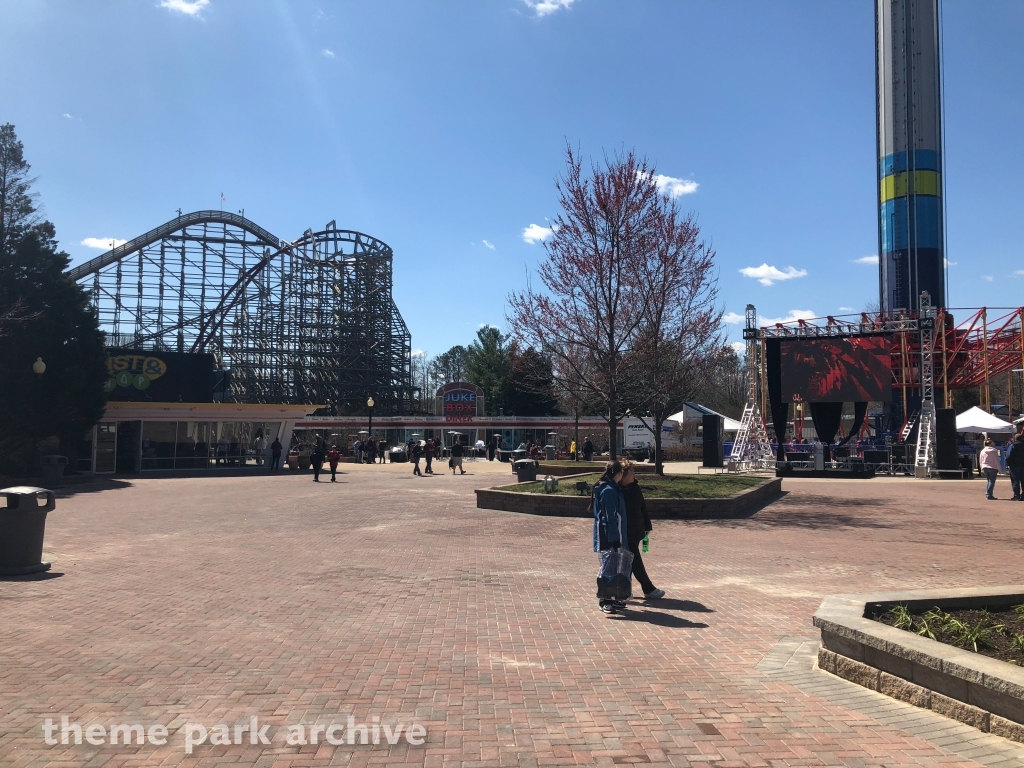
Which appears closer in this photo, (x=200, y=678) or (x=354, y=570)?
(x=200, y=678)

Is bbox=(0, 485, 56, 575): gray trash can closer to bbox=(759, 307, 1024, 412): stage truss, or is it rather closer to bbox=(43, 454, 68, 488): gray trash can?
bbox=(43, 454, 68, 488): gray trash can

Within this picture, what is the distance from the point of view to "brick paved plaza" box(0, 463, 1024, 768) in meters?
4.34

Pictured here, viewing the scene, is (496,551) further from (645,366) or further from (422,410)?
(422,410)

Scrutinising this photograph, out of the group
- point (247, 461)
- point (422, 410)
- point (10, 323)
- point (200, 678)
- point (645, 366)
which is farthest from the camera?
point (422, 410)

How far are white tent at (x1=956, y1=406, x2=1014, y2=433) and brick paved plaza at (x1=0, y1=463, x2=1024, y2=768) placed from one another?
2014cm

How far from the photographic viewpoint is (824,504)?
18.6m

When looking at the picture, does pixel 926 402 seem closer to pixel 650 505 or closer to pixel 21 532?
pixel 650 505

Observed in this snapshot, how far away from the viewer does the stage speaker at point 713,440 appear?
115 ft

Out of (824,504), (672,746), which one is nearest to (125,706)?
(672,746)

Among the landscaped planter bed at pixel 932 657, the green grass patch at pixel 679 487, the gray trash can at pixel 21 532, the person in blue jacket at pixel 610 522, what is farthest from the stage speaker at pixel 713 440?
the gray trash can at pixel 21 532

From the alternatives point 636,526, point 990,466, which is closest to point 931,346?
point 990,466

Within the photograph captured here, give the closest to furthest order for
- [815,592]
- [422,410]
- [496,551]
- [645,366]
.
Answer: [815,592], [496,551], [645,366], [422,410]

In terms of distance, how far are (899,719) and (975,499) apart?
58.3 feet

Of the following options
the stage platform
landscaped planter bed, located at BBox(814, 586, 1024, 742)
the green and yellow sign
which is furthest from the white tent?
the green and yellow sign
